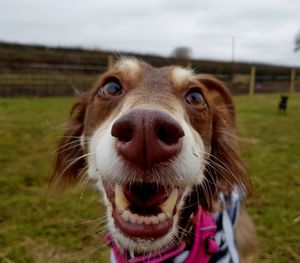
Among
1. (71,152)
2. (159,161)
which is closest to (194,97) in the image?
(159,161)

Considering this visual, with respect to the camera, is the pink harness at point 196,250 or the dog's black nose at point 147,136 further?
the pink harness at point 196,250

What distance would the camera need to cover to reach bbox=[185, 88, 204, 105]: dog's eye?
7.32 ft

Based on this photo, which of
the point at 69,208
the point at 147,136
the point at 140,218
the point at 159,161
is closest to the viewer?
the point at 147,136

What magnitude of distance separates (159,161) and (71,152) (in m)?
1.44

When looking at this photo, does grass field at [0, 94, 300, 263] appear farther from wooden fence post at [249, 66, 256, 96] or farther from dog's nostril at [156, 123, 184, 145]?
wooden fence post at [249, 66, 256, 96]

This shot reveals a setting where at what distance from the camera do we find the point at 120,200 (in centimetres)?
174

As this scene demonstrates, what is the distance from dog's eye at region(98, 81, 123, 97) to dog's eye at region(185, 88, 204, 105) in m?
0.36

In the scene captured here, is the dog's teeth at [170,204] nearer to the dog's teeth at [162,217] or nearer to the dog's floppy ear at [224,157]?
the dog's teeth at [162,217]

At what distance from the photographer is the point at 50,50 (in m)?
14.4

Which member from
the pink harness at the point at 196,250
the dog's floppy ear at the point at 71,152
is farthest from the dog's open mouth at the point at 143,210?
the dog's floppy ear at the point at 71,152

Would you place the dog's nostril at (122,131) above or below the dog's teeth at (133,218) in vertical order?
above

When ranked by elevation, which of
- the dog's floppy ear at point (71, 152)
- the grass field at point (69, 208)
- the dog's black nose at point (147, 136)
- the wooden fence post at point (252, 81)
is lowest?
the wooden fence post at point (252, 81)

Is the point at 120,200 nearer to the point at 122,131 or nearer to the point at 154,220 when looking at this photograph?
the point at 154,220

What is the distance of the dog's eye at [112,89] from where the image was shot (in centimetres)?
225
